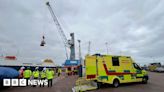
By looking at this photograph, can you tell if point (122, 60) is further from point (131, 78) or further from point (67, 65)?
point (67, 65)

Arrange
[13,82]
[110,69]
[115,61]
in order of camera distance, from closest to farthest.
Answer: [13,82], [110,69], [115,61]

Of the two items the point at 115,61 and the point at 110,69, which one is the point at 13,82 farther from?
the point at 115,61

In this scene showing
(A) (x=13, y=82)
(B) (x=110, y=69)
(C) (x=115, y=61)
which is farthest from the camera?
(C) (x=115, y=61)

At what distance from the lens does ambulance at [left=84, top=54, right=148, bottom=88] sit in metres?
Result: 12.4

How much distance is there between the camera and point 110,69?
13008 millimetres

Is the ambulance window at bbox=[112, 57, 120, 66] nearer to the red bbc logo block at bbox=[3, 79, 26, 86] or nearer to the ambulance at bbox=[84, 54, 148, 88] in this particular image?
the ambulance at bbox=[84, 54, 148, 88]

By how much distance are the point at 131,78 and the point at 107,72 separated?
3265 millimetres

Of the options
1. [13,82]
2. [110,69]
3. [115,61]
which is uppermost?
[115,61]

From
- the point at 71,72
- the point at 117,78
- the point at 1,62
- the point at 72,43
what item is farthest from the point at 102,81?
the point at 1,62

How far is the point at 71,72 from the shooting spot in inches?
1436

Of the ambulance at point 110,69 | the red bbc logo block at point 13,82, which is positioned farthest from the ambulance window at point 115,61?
the red bbc logo block at point 13,82

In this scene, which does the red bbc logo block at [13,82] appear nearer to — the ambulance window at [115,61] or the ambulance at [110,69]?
the ambulance at [110,69]

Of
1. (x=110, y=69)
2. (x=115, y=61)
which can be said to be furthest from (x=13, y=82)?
(x=115, y=61)

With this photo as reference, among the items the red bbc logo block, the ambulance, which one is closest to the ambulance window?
the ambulance
